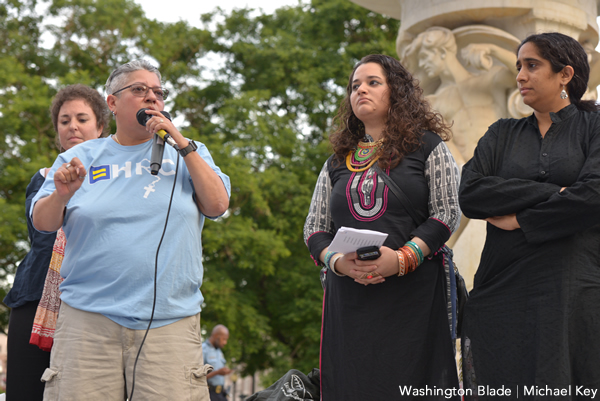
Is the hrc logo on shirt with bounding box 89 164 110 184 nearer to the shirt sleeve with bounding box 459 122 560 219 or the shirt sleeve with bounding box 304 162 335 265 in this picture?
the shirt sleeve with bounding box 304 162 335 265

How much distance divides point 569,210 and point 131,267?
1728mm

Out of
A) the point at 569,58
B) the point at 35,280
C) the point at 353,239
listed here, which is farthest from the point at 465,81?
the point at 35,280

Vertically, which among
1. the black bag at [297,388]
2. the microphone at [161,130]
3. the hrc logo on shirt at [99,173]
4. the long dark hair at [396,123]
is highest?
the long dark hair at [396,123]

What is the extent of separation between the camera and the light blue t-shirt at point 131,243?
2.72 metres

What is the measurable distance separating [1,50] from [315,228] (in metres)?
13.3

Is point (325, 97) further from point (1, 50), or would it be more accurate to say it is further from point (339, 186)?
point (339, 186)

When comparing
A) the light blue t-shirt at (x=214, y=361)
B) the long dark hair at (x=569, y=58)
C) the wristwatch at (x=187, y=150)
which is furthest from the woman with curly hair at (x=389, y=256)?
the light blue t-shirt at (x=214, y=361)

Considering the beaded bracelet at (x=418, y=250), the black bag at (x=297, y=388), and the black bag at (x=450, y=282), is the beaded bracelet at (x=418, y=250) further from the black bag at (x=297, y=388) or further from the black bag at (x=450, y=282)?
the black bag at (x=297, y=388)

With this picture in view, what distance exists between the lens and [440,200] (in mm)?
3133

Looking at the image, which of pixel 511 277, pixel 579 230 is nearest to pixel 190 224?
pixel 511 277

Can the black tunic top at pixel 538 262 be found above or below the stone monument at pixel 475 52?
below

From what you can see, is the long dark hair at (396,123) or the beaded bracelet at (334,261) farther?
the long dark hair at (396,123)

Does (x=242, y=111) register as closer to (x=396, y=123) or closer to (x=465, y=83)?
(x=465, y=83)

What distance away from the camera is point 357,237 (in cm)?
282
